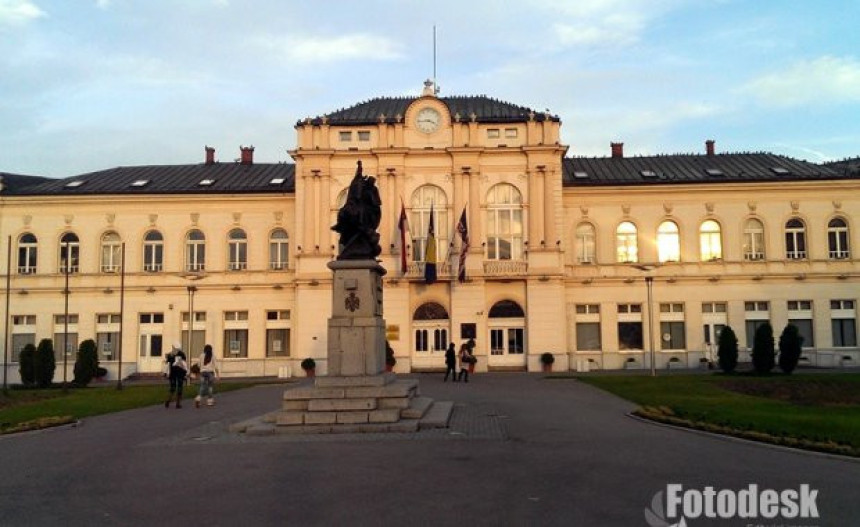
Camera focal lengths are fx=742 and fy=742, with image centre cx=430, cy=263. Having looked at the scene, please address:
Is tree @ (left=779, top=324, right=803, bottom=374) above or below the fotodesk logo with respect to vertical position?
above

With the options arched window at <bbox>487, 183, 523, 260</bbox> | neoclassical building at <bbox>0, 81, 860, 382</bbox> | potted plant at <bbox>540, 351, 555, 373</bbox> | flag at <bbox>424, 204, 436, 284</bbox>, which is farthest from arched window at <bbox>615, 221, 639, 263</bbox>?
flag at <bbox>424, 204, 436, 284</bbox>

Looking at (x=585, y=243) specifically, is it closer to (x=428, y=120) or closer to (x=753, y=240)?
(x=753, y=240)

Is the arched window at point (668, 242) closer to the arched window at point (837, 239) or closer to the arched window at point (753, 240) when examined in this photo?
the arched window at point (753, 240)

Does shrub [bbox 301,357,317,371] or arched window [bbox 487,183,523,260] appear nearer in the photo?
shrub [bbox 301,357,317,371]

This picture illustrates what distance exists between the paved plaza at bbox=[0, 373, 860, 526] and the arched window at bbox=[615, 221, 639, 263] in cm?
3025

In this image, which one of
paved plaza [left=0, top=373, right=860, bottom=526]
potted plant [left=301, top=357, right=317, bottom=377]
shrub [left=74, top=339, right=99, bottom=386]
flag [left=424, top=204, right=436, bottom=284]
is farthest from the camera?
potted plant [left=301, top=357, right=317, bottom=377]

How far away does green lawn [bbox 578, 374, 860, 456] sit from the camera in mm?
15586

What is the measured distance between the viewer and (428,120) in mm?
47656

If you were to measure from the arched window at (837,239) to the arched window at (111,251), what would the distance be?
46.9 meters

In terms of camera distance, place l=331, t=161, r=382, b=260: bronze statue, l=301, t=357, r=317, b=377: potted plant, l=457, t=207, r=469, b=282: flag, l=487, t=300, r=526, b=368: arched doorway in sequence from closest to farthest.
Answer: l=331, t=161, r=382, b=260: bronze statue, l=457, t=207, r=469, b=282: flag, l=301, t=357, r=317, b=377: potted plant, l=487, t=300, r=526, b=368: arched doorway

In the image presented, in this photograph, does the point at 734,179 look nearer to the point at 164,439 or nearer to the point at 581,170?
the point at 581,170

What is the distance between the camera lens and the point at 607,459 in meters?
13.5

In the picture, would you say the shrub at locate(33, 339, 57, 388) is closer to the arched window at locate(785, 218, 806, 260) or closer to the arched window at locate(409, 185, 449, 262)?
the arched window at locate(409, 185, 449, 262)

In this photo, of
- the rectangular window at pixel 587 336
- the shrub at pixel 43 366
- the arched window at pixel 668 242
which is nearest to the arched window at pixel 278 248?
the shrub at pixel 43 366
